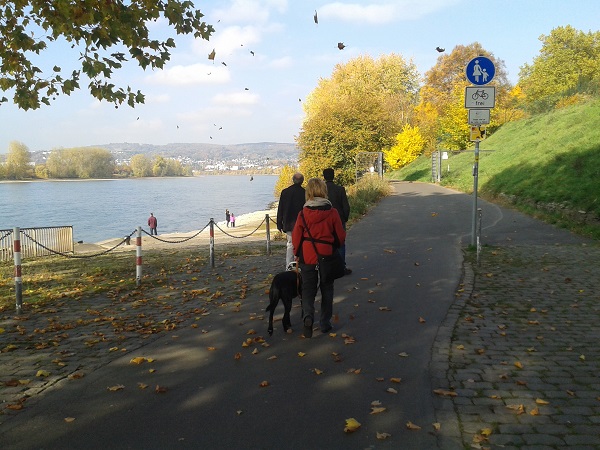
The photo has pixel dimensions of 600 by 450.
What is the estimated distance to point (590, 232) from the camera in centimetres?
1362

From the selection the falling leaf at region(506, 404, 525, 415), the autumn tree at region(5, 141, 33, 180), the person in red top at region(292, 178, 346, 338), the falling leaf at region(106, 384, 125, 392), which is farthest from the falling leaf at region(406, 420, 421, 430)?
the autumn tree at region(5, 141, 33, 180)

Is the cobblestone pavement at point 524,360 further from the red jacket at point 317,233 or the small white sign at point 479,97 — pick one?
the small white sign at point 479,97

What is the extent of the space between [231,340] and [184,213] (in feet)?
249

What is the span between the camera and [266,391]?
182 inches

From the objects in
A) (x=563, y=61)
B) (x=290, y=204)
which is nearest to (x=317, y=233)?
(x=290, y=204)

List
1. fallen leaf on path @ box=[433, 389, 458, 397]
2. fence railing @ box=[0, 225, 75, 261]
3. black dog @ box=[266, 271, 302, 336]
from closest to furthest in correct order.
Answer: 1. fallen leaf on path @ box=[433, 389, 458, 397]
2. black dog @ box=[266, 271, 302, 336]
3. fence railing @ box=[0, 225, 75, 261]

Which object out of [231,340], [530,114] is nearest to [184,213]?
[530,114]

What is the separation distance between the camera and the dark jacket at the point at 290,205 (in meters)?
8.78

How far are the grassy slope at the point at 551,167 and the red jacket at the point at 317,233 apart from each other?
9.70 meters

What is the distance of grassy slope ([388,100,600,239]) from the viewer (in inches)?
630

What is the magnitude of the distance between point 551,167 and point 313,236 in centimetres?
1731

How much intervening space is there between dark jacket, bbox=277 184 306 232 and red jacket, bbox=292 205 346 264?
2556mm

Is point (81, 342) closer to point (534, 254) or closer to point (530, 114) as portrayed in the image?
point (534, 254)

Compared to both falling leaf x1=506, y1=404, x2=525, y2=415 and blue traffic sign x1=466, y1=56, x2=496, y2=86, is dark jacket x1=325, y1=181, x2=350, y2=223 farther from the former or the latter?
falling leaf x1=506, y1=404, x2=525, y2=415
